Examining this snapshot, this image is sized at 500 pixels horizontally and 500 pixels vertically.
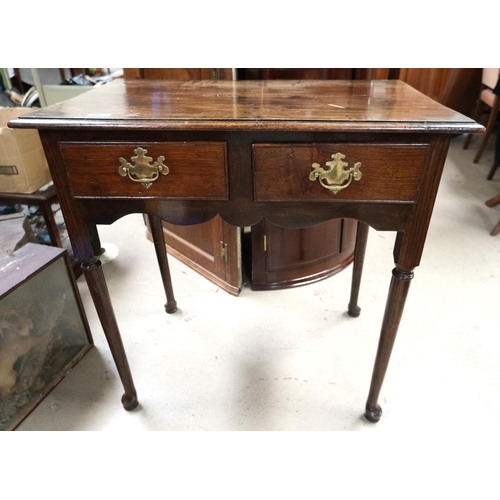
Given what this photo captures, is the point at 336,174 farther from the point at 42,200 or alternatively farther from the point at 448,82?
the point at 448,82

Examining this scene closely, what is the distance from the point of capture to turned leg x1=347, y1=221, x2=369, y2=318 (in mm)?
1257

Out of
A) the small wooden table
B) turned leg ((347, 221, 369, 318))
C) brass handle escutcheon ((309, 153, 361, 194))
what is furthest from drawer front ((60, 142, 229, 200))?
the small wooden table

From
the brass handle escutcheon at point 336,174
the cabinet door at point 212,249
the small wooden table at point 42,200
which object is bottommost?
the cabinet door at point 212,249

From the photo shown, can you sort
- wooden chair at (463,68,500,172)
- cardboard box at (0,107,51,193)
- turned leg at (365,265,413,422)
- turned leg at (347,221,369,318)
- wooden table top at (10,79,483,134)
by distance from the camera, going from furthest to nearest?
wooden chair at (463,68,500,172) → cardboard box at (0,107,51,193) → turned leg at (347,221,369,318) → turned leg at (365,265,413,422) → wooden table top at (10,79,483,134)

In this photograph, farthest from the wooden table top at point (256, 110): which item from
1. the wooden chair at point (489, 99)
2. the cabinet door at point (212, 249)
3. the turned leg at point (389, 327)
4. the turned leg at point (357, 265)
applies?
the wooden chair at point (489, 99)

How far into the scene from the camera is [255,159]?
0.75 m

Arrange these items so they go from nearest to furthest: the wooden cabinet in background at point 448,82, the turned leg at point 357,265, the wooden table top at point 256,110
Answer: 1. the wooden table top at point 256,110
2. the turned leg at point 357,265
3. the wooden cabinet in background at point 448,82

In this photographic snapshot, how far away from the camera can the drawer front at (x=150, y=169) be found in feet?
2.46

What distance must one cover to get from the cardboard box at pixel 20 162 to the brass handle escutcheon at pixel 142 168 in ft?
2.86

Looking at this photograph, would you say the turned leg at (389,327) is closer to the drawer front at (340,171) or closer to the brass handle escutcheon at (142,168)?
the drawer front at (340,171)

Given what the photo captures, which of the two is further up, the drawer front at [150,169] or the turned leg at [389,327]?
the drawer front at [150,169]

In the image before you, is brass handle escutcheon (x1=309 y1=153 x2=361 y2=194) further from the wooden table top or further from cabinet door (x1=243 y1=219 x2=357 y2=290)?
cabinet door (x1=243 y1=219 x2=357 y2=290)

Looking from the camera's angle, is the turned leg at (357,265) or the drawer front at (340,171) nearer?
the drawer front at (340,171)

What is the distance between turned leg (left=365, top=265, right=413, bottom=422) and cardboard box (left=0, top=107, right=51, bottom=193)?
4.27ft
